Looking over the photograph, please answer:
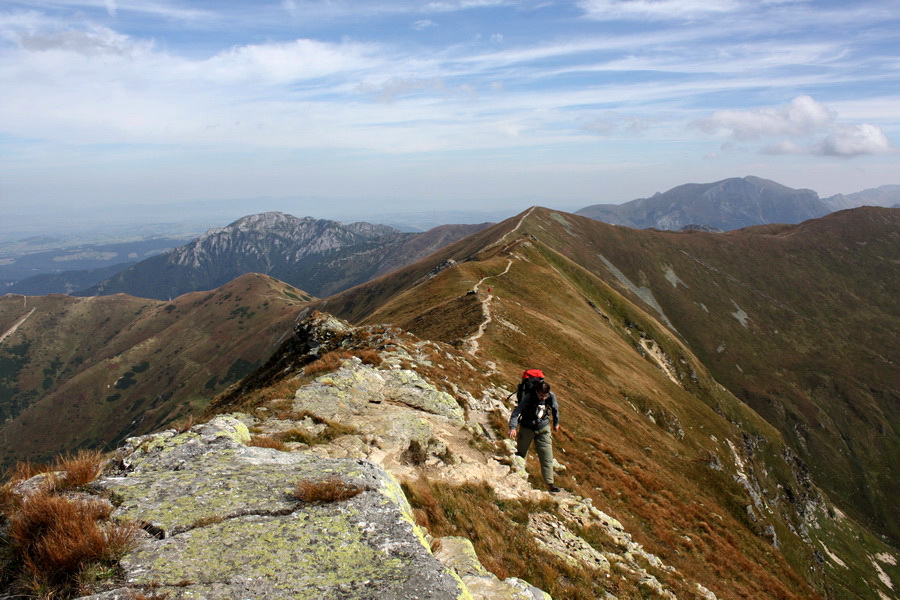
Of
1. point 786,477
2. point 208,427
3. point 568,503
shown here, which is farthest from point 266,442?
point 786,477

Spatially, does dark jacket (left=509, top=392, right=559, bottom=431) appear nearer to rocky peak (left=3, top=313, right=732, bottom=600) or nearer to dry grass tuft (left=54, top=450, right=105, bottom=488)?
rocky peak (left=3, top=313, right=732, bottom=600)

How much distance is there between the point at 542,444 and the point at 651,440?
28.3 meters

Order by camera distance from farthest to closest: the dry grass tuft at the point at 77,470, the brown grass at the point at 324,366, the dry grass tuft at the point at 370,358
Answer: the dry grass tuft at the point at 370,358 → the brown grass at the point at 324,366 → the dry grass tuft at the point at 77,470

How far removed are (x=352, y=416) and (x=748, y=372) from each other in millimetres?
179586

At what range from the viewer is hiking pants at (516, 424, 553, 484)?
16.3 meters

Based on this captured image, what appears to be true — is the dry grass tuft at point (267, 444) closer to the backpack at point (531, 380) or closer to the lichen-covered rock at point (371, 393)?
the lichen-covered rock at point (371, 393)

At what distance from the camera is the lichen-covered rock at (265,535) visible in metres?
6.50

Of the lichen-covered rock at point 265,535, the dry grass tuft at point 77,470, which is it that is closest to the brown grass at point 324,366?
the lichen-covered rock at point 265,535

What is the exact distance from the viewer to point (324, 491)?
885 cm

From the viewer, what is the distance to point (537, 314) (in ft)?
197

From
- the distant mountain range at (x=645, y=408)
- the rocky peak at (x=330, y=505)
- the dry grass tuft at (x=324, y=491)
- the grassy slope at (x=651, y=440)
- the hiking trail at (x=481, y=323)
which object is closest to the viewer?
the rocky peak at (x=330, y=505)

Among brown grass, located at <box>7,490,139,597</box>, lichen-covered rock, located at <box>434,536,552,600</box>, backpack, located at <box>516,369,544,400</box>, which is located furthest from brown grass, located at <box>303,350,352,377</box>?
brown grass, located at <box>7,490,139,597</box>

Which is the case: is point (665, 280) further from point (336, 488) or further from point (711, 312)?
point (336, 488)

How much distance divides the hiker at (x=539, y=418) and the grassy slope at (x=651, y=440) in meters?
2.50
